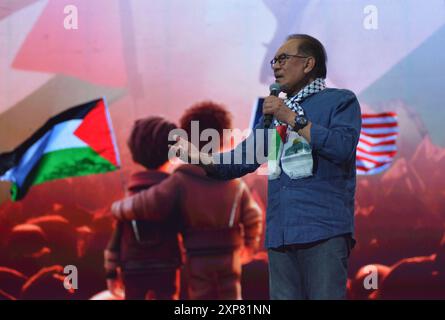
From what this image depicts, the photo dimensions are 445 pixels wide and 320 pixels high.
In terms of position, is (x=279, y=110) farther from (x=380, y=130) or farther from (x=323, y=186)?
(x=380, y=130)

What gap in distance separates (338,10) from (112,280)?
2.22m

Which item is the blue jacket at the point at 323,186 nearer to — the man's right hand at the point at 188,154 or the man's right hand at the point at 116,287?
the man's right hand at the point at 188,154

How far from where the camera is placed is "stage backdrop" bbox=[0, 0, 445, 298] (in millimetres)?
3422

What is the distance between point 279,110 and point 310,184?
0.24m

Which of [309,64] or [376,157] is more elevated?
[309,64]

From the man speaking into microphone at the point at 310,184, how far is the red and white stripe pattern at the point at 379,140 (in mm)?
1828

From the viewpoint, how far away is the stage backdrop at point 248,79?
135 inches

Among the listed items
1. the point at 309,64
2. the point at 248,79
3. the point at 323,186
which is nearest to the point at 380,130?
the point at 248,79

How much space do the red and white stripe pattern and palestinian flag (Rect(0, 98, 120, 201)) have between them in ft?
5.23

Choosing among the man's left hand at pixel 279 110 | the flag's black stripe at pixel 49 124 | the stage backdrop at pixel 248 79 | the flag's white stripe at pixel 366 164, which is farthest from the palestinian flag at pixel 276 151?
the flag's black stripe at pixel 49 124

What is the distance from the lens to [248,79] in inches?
136

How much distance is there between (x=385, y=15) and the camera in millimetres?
3428

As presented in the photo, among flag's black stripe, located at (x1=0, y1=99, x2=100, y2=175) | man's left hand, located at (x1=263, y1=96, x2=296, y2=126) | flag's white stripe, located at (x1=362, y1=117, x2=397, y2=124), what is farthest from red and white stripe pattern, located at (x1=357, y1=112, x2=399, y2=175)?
man's left hand, located at (x1=263, y1=96, x2=296, y2=126)

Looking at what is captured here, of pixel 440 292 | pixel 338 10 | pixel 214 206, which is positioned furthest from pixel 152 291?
pixel 338 10
